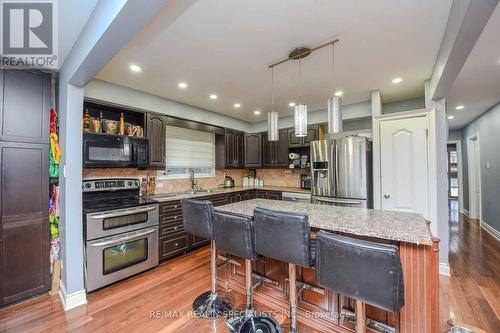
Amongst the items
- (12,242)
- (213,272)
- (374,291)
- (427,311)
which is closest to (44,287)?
(12,242)

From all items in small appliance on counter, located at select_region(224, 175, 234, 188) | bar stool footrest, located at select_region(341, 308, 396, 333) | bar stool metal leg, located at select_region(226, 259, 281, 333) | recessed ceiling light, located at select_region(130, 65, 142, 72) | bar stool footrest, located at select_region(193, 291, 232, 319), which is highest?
recessed ceiling light, located at select_region(130, 65, 142, 72)

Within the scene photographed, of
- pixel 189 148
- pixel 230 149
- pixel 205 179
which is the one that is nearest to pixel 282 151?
pixel 230 149

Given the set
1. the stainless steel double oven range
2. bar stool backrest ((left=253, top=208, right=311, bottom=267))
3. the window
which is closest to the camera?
bar stool backrest ((left=253, top=208, right=311, bottom=267))

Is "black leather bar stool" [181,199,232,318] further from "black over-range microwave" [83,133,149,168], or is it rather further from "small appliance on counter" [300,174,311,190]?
"small appliance on counter" [300,174,311,190]

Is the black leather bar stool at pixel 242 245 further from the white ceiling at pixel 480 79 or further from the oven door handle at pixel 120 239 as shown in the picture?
the white ceiling at pixel 480 79

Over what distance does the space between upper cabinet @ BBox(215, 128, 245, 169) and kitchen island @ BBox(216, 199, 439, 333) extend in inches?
99.2

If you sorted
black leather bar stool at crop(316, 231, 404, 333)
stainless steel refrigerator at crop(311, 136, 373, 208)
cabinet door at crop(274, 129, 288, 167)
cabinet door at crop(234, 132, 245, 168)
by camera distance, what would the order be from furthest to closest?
cabinet door at crop(234, 132, 245, 168) < cabinet door at crop(274, 129, 288, 167) < stainless steel refrigerator at crop(311, 136, 373, 208) < black leather bar stool at crop(316, 231, 404, 333)

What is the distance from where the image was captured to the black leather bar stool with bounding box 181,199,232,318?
201cm

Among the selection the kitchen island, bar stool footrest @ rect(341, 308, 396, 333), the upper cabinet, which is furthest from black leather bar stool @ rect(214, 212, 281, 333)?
the upper cabinet

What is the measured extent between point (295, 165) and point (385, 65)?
99.3 inches

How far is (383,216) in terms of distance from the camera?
194 centimetres

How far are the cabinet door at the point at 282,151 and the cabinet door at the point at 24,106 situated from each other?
3.80 metres

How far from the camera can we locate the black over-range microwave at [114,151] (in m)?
2.69

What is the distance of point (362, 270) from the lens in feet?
3.96
